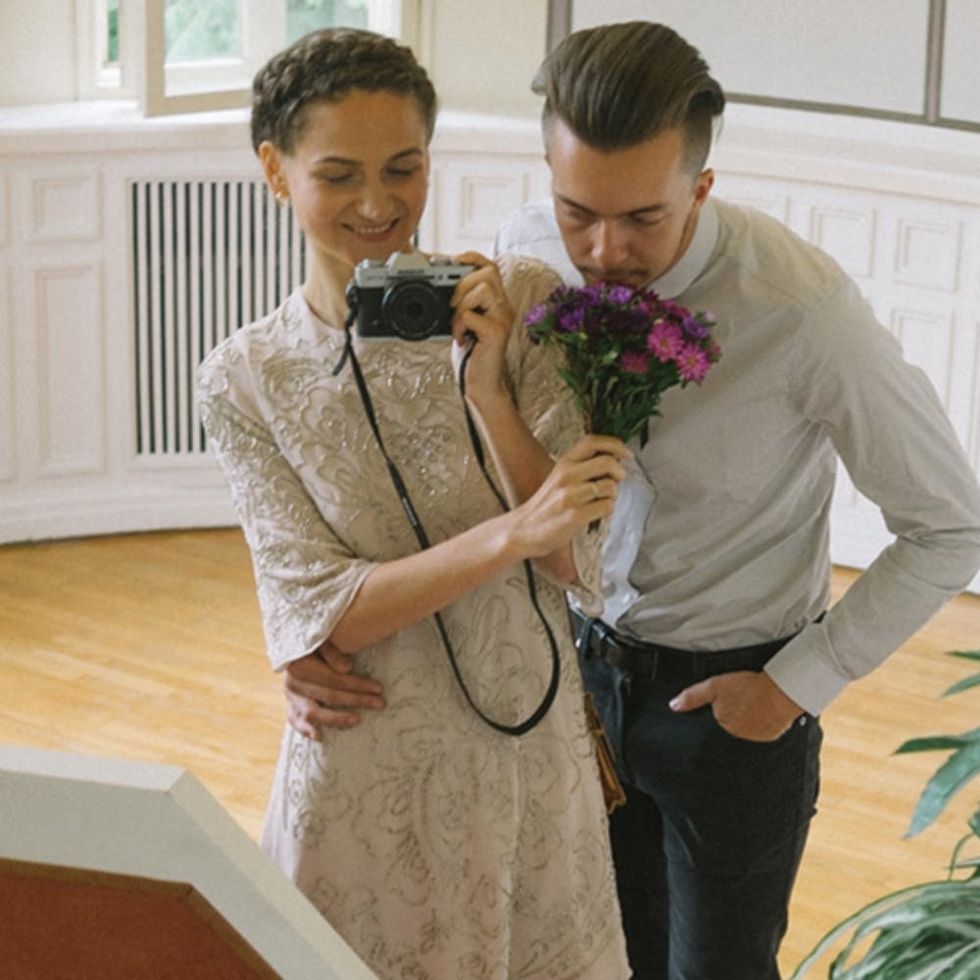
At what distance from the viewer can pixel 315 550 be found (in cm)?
170

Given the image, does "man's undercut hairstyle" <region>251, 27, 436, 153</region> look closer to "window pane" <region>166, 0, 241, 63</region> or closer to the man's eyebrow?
the man's eyebrow

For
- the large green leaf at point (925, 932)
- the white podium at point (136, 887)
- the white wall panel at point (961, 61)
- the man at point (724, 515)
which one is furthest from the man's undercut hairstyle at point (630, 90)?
the white wall panel at point (961, 61)

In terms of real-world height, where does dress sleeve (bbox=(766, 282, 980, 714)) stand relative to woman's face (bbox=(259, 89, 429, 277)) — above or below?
below

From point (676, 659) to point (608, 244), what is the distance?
50 centimetres

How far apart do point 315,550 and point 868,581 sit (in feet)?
1.90

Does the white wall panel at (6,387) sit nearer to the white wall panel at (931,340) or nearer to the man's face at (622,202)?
the white wall panel at (931,340)

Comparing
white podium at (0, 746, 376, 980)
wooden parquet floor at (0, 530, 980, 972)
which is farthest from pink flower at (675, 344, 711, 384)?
wooden parquet floor at (0, 530, 980, 972)

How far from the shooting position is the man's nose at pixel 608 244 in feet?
5.48

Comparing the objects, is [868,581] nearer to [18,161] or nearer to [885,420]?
[885,420]

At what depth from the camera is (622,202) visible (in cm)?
166

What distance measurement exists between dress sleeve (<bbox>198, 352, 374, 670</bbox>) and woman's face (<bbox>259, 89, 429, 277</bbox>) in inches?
6.7

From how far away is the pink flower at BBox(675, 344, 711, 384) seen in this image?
158cm

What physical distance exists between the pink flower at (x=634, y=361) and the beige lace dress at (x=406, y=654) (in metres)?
0.14

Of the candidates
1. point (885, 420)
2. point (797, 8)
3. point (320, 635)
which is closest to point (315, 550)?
point (320, 635)
